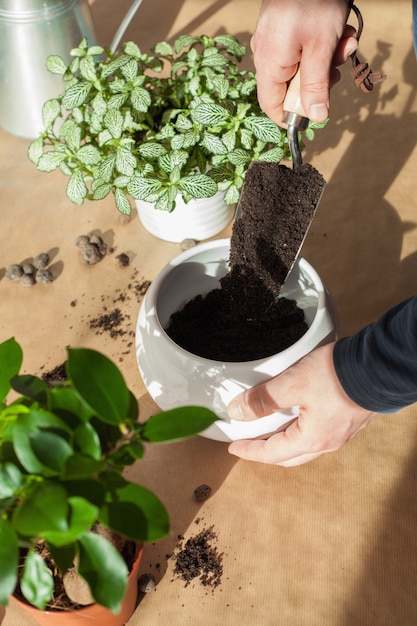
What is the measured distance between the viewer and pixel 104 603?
400 millimetres

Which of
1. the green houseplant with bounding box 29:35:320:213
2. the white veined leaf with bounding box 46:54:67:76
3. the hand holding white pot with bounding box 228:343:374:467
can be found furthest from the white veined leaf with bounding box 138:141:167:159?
the hand holding white pot with bounding box 228:343:374:467

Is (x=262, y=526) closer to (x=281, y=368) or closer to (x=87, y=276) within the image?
(x=281, y=368)

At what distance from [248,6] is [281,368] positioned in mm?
1194

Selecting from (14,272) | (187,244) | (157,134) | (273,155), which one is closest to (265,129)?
(273,155)

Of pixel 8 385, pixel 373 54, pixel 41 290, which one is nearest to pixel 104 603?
pixel 8 385

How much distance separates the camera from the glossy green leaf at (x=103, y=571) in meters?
0.40

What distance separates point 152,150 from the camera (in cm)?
89

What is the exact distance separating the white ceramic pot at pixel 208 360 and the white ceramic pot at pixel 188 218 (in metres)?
0.20

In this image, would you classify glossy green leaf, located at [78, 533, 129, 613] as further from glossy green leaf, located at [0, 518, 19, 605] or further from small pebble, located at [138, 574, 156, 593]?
small pebble, located at [138, 574, 156, 593]

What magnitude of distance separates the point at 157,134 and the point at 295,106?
22 centimetres

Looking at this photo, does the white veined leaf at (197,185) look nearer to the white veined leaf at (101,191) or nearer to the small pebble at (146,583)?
the white veined leaf at (101,191)

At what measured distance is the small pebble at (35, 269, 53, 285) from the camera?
106cm

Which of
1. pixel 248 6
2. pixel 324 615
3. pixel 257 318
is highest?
pixel 248 6

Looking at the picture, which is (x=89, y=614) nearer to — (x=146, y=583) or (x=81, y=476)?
(x=146, y=583)
